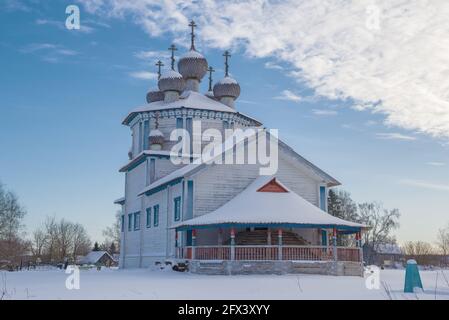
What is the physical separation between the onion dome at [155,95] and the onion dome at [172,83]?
2.11 m

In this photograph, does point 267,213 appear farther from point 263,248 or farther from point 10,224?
point 10,224

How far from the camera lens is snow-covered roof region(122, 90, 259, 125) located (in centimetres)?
3409

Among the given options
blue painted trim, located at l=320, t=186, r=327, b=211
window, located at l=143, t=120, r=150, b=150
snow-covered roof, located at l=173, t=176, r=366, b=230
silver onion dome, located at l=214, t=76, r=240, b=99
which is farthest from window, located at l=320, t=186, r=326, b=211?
window, located at l=143, t=120, r=150, b=150

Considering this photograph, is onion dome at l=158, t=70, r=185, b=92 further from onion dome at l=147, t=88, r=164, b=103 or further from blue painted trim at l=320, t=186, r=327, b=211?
blue painted trim at l=320, t=186, r=327, b=211

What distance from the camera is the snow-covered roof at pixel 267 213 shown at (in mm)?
22906

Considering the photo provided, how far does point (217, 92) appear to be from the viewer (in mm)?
36969

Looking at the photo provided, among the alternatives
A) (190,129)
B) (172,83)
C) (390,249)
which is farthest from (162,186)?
(390,249)

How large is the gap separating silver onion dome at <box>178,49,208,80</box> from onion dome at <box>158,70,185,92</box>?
1.64 m

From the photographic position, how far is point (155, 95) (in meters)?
37.9

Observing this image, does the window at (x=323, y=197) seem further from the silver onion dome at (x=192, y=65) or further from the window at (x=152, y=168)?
the silver onion dome at (x=192, y=65)

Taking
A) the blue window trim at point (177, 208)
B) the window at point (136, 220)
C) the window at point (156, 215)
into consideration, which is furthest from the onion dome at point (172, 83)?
the blue window trim at point (177, 208)

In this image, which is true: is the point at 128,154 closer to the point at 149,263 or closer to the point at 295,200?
the point at 149,263

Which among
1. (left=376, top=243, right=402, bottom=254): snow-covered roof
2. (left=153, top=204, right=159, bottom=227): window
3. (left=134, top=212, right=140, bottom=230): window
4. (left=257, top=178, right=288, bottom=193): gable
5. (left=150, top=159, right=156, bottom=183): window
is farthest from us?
(left=376, top=243, right=402, bottom=254): snow-covered roof
